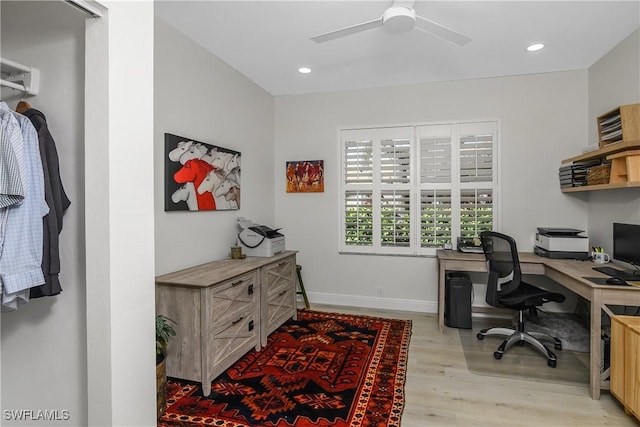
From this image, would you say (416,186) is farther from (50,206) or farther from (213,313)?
(50,206)

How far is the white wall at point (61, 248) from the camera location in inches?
58.4

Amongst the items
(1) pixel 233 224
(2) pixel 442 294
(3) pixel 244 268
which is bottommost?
(2) pixel 442 294

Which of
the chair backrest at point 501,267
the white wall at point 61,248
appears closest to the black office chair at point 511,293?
Result: the chair backrest at point 501,267

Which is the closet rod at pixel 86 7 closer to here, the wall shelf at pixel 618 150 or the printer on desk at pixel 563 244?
the wall shelf at pixel 618 150

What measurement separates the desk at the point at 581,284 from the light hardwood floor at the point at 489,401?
0.20 m

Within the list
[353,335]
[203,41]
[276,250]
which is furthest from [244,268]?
[203,41]

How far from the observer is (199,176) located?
10.1 ft

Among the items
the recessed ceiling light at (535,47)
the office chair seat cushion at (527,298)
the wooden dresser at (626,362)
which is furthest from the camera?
the recessed ceiling light at (535,47)

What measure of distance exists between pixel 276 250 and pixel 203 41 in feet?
6.73

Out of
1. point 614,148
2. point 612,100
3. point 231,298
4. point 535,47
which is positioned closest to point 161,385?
point 231,298

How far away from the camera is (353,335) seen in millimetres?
3367

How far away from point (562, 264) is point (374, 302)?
204 centimetres

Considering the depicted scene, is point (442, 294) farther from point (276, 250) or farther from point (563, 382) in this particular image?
point (276, 250)

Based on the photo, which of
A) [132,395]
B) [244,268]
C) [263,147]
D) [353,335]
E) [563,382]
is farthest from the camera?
[263,147]
